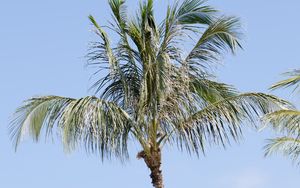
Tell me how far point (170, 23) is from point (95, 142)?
9.30 feet

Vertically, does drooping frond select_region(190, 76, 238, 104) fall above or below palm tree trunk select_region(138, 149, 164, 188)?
above

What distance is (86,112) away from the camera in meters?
12.5

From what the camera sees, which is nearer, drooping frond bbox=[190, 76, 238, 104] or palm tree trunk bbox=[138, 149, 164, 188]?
palm tree trunk bbox=[138, 149, 164, 188]

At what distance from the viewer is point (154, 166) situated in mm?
12977

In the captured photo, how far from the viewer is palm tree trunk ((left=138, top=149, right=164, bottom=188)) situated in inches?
510

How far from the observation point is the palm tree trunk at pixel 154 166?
510 inches

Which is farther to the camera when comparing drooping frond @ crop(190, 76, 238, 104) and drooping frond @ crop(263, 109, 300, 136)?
drooping frond @ crop(190, 76, 238, 104)

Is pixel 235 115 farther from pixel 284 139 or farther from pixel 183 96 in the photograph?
pixel 284 139

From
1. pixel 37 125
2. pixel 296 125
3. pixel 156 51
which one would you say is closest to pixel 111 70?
pixel 156 51

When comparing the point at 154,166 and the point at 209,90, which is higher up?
the point at 209,90

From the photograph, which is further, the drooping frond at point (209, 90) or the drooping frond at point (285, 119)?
the drooping frond at point (209, 90)

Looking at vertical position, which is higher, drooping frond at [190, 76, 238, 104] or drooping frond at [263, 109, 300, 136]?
drooping frond at [190, 76, 238, 104]

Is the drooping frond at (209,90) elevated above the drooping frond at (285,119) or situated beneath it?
elevated above

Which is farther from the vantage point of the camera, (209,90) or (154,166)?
(209,90)
